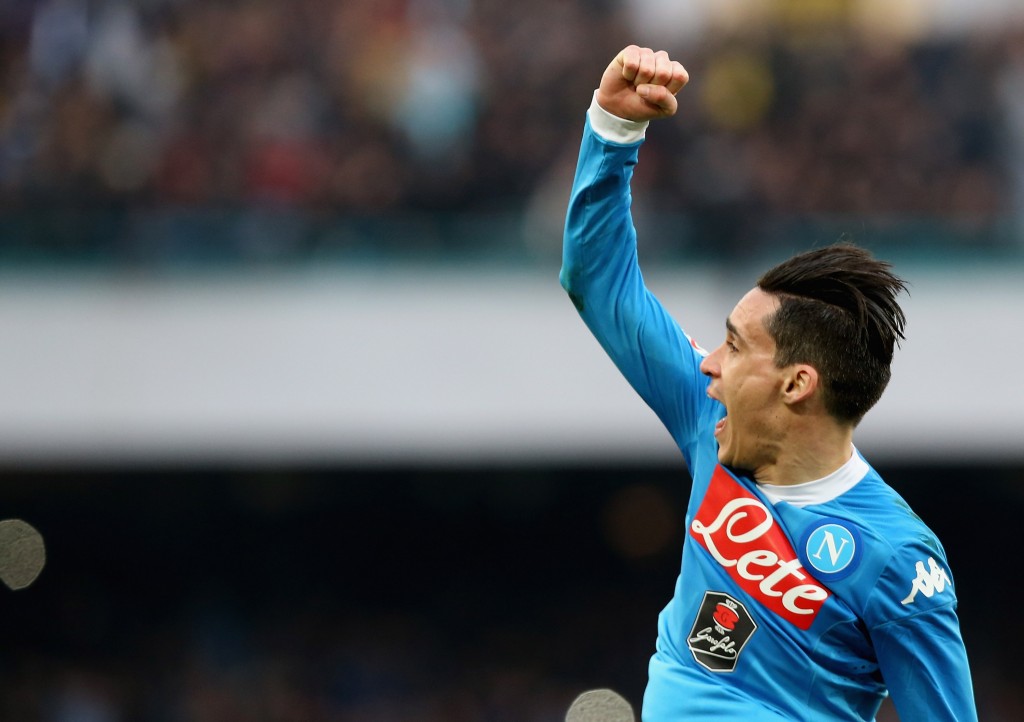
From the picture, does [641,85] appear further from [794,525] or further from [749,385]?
[794,525]

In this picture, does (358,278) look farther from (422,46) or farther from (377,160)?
(422,46)

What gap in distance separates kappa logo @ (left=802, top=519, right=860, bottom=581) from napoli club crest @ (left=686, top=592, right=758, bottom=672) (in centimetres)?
19

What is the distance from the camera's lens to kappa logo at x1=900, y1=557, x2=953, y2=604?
2.98m

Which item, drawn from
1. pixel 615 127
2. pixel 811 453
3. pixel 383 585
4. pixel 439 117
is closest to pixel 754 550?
pixel 811 453

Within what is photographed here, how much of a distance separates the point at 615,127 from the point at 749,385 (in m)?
0.65

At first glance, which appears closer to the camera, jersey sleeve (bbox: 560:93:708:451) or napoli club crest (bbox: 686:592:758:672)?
napoli club crest (bbox: 686:592:758:672)

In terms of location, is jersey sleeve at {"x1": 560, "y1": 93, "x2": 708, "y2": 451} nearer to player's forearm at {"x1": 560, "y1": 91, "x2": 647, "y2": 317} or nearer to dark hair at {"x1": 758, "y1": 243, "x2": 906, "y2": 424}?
player's forearm at {"x1": 560, "y1": 91, "x2": 647, "y2": 317}

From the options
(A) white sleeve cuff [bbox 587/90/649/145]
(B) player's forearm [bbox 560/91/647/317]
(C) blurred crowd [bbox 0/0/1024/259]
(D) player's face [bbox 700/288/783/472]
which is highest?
(A) white sleeve cuff [bbox 587/90/649/145]

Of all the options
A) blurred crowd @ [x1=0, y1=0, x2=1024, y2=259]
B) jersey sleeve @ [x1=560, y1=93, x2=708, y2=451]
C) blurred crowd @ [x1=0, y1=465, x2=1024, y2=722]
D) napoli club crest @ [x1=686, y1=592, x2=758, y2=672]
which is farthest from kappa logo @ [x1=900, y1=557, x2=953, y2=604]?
blurred crowd @ [x1=0, y1=465, x2=1024, y2=722]

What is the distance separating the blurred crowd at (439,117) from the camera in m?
10.0

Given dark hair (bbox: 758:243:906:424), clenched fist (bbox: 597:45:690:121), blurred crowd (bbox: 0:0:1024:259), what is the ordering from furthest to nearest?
1. blurred crowd (bbox: 0:0:1024:259)
2. clenched fist (bbox: 597:45:690:121)
3. dark hair (bbox: 758:243:906:424)

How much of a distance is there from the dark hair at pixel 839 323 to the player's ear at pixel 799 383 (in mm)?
13

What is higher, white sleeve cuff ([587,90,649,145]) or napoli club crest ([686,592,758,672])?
white sleeve cuff ([587,90,649,145])

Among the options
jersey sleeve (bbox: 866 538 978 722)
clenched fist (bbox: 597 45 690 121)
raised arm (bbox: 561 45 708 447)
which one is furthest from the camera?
raised arm (bbox: 561 45 708 447)
